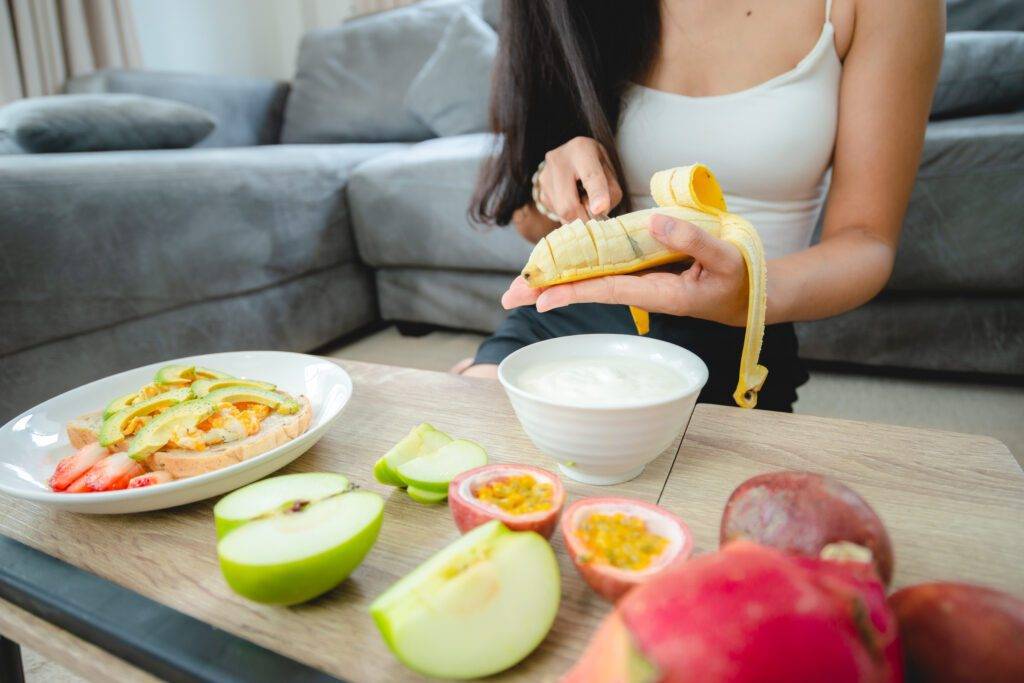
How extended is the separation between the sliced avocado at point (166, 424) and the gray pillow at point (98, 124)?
4.43 feet

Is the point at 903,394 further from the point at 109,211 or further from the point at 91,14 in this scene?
the point at 91,14

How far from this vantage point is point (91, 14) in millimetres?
2533

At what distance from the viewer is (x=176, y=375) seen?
636 mm

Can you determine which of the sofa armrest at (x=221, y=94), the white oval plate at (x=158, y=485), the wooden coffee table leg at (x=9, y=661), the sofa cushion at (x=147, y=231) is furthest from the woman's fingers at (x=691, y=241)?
the sofa armrest at (x=221, y=94)

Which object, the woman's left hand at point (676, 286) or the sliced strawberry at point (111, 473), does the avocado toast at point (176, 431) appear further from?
the woman's left hand at point (676, 286)

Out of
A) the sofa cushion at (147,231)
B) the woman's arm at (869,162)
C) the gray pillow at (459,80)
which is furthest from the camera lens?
the gray pillow at (459,80)

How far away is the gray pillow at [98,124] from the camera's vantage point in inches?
57.9

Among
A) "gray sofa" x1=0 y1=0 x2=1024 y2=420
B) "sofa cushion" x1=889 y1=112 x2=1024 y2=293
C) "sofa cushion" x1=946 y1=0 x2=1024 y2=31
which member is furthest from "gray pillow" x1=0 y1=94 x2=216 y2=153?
"sofa cushion" x1=946 y1=0 x2=1024 y2=31

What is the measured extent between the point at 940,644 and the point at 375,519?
0.29m

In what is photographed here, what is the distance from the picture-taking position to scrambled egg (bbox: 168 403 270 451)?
52cm

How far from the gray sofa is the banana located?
644mm

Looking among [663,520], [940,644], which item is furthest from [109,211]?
[940,644]

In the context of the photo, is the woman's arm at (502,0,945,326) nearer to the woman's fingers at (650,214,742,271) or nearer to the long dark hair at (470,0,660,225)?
the woman's fingers at (650,214,742,271)

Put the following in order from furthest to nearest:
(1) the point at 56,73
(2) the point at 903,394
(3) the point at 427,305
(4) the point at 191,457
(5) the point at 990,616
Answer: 1. (1) the point at 56,73
2. (3) the point at 427,305
3. (2) the point at 903,394
4. (4) the point at 191,457
5. (5) the point at 990,616
